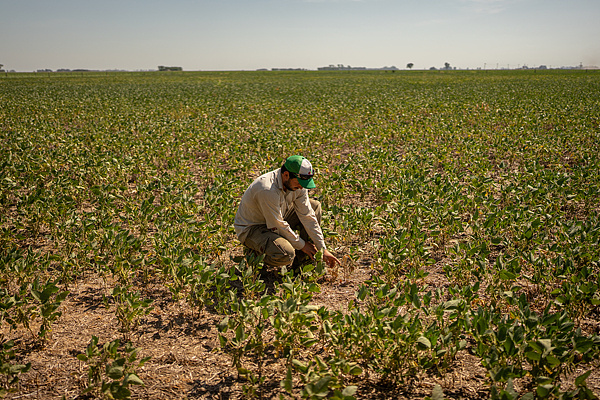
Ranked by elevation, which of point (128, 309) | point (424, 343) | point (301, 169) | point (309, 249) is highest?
point (301, 169)

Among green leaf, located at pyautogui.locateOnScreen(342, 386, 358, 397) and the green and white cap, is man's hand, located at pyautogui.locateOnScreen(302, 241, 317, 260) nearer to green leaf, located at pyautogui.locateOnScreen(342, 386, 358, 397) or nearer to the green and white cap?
the green and white cap

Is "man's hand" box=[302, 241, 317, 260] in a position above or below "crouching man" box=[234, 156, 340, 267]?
below

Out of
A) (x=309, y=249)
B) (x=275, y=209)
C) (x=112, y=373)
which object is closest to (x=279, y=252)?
(x=309, y=249)

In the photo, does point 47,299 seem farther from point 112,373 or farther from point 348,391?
point 348,391

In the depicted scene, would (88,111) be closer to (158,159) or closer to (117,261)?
(158,159)

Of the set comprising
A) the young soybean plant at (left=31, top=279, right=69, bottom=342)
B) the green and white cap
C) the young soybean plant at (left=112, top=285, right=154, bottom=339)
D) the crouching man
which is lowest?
the young soybean plant at (left=112, top=285, right=154, bottom=339)

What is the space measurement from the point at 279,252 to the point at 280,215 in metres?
0.39

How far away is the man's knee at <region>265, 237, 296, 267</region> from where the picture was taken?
4.01 m

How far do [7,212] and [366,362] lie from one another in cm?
604

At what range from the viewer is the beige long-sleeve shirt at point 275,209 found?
3.89m

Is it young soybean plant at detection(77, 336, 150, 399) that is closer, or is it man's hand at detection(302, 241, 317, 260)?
young soybean plant at detection(77, 336, 150, 399)

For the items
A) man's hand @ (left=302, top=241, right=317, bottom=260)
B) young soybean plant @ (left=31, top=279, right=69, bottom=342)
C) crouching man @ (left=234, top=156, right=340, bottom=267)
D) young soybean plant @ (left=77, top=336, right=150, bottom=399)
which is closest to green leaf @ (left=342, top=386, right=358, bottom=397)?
young soybean plant @ (left=77, top=336, right=150, bottom=399)

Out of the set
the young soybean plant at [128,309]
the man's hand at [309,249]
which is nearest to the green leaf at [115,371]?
the young soybean plant at [128,309]

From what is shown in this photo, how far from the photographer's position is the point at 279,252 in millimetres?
4012
